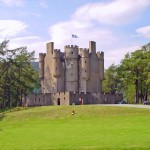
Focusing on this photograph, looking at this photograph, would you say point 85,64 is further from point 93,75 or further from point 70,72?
point 70,72

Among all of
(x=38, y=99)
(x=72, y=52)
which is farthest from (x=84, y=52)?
(x=38, y=99)

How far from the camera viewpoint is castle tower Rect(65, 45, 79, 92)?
7919cm

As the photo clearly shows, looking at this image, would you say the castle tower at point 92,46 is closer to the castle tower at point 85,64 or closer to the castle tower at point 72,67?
the castle tower at point 85,64

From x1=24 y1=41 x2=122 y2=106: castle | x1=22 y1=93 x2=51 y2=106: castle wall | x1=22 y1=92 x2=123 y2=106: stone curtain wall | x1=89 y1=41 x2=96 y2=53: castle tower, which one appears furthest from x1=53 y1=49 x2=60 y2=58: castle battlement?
x1=22 y1=93 x2=51 y2=106: castle wall

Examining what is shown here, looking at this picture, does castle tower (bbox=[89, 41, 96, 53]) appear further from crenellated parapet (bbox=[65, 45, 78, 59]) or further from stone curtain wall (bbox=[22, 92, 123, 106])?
stone curtain wall (bbox=[22, 92, 123, 106])

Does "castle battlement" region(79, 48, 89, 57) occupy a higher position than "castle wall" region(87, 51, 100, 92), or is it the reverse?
"castle battlement" region(79, 48, 89, 57)

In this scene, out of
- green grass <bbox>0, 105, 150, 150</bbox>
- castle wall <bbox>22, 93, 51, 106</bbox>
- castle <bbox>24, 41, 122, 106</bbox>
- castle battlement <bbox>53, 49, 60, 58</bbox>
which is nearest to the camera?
green grass <bbox>0, 105, 150, 150</bbox>

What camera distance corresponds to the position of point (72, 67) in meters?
79.7

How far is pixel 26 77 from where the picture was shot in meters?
84.4

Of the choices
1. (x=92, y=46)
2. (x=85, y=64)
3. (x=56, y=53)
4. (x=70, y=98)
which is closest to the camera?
(x=70, y=98)

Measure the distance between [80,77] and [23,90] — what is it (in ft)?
57.9

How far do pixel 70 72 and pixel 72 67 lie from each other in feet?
4.00

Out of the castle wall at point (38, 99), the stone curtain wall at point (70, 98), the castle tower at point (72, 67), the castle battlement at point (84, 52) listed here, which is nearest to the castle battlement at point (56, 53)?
the castle tower at point (72, 67)

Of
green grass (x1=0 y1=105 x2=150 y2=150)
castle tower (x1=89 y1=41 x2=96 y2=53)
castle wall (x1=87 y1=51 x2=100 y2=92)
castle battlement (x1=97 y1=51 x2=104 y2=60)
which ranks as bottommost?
green grass (x1=0 y1=105 x2=150 y2=150)
